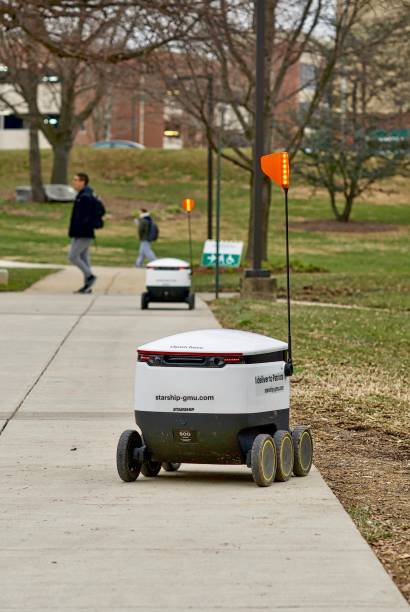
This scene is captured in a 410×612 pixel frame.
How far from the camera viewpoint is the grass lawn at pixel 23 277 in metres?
27.8

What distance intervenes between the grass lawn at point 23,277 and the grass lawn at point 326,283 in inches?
144

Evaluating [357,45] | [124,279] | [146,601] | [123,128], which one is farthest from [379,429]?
[123,128]

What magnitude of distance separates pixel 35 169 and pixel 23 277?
32871 millimetres

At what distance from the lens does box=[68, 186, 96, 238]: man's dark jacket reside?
24703mm

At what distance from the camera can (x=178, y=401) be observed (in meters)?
7.68

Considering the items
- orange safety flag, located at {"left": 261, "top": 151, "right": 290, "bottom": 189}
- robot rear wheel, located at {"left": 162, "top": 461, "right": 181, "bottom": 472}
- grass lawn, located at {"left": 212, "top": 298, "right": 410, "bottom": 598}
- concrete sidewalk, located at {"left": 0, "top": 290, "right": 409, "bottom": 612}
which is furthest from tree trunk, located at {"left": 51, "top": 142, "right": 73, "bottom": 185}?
robot rear wheel, located at {"left": 162, "top": 461, "right": 181, "bottom": 472}

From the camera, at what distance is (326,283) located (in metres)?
30.2

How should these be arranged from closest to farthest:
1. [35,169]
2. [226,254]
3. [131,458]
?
[131,458]
[226,254]
[35,169]

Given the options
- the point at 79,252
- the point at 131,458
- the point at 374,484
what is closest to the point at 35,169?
the point at 79,252

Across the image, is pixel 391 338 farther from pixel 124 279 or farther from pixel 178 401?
pixel 124 279

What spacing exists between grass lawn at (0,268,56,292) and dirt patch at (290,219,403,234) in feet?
84.4

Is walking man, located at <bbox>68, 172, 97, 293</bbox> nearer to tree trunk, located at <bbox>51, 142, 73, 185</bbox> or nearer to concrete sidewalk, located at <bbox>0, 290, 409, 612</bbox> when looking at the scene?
concrete sidewalk, located at <bbox>0, 290, 409, 612</bbox>

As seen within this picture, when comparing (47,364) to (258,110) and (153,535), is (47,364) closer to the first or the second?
(153,535)

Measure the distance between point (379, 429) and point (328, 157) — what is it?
161 ft
